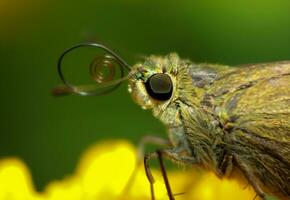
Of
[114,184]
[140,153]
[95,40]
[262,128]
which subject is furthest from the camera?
[95,40]

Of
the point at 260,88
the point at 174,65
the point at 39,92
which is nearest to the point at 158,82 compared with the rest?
the point at 174,65

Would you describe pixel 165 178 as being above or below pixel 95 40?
below

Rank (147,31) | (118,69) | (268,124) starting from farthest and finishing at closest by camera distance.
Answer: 1. (147,31)
2. (118,69)
3. (268,124)

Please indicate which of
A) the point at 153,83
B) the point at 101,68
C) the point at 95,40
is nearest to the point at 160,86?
the point at 153,83

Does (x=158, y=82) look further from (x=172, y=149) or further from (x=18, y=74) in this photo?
(x=18, y=74)

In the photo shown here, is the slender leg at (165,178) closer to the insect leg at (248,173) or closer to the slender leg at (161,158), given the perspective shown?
the slender leg at (161,158)

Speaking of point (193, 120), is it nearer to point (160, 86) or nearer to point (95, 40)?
point (160, 86)

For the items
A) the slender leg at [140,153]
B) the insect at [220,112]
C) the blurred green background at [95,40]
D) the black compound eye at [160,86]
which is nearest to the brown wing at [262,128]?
the insect at [220,112]
